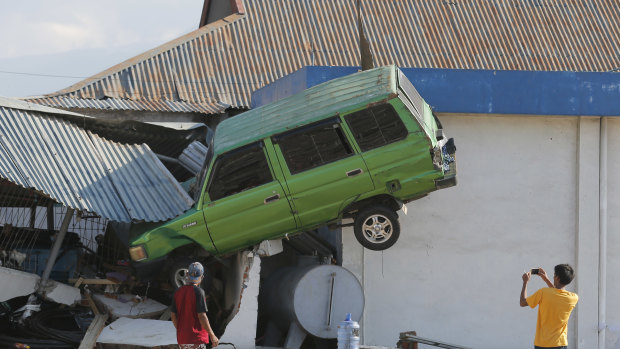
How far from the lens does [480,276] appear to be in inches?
490

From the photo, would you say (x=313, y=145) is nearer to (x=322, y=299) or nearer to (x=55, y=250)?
(x=322, y=299)

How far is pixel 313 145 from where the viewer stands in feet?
36.3

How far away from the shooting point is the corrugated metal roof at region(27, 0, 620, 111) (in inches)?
876

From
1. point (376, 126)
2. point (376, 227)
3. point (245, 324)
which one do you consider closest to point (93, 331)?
point (245, 324)

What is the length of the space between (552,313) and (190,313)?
11.2 ft

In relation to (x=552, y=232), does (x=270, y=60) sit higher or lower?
higher

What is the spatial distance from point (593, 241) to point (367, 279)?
130 inches

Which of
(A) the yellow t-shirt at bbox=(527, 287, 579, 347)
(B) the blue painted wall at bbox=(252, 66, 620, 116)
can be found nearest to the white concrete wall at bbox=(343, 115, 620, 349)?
(B) the blue painted wall at bbox=(252, 66, 620, 116)

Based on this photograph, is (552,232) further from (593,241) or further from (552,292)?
(552,292)

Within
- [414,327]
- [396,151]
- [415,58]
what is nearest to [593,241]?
[414,327]

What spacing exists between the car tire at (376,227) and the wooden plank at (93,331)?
144 inches

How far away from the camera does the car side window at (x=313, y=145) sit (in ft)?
36.1

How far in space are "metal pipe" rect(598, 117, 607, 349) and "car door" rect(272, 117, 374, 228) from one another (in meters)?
3.77

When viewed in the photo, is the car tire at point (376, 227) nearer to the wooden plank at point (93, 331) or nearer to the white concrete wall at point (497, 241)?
the white concrete wall at point (497, 241)
